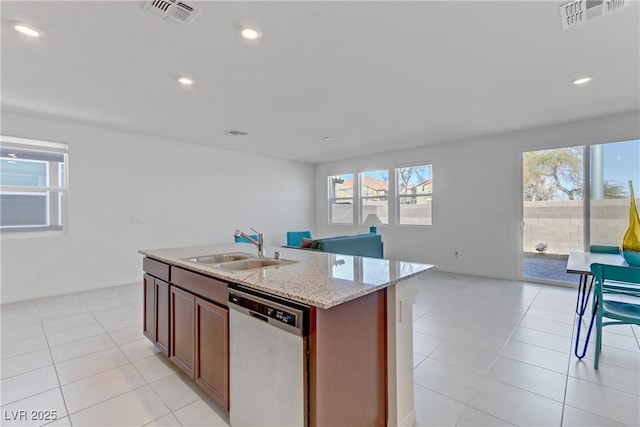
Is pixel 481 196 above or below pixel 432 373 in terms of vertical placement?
above

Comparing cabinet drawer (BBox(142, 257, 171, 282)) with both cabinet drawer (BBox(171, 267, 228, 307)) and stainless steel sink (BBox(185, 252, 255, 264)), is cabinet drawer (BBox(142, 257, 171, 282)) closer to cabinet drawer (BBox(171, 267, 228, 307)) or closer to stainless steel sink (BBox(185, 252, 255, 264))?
cabinet drawer (BBox(171, 267, 228, 307))

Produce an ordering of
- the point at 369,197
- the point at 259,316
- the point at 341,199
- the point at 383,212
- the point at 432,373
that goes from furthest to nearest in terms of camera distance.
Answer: the point at 341,199, the point at 369,197, the point at 383,212, the point at 432,373, the point at 259,316

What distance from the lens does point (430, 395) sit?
6.31 ft

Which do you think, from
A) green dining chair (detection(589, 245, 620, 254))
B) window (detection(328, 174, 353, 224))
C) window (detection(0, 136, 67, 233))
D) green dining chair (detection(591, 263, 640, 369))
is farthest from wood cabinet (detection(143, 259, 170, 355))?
window (detection(328, 174, 353, 224))

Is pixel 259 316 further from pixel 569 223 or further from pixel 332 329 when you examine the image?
pixel 569 223

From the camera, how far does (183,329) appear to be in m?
2.05

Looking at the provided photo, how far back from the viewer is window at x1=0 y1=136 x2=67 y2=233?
3.98 meters

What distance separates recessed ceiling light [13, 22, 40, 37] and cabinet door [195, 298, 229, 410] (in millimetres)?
2277

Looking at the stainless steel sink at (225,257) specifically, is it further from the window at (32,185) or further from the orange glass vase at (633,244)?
the window at (32,185)

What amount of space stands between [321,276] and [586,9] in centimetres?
247

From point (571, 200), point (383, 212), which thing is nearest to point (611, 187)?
point (571, 200)

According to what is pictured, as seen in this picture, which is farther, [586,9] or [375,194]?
[375,194]

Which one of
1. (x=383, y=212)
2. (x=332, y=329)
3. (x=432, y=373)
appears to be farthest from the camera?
(x=383, y=212)

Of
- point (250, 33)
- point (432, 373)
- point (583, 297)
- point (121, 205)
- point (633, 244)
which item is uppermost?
point (250, 33)
